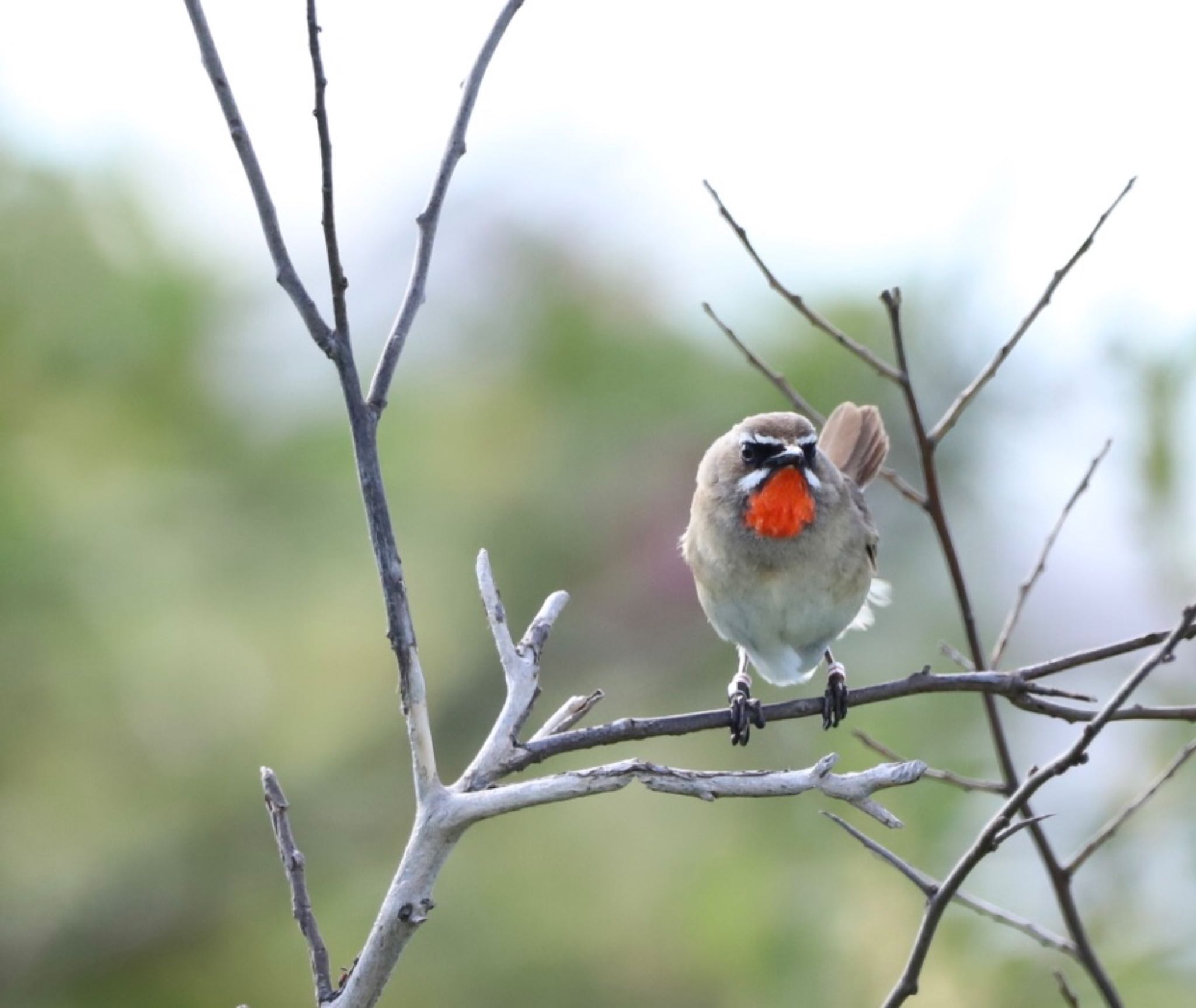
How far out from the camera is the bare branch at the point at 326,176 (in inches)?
58.3

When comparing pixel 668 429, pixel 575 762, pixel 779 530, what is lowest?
pixel 779 530

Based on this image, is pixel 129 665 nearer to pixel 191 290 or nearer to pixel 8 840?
pixel 8 840

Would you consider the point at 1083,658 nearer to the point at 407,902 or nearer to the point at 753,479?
the point at 407,902

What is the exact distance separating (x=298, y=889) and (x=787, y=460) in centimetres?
174

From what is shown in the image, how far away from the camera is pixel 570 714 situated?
1.81 meters

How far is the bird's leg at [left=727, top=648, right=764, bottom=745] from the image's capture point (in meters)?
2.01

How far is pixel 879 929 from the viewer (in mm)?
4656

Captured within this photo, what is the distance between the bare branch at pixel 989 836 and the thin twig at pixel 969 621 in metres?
0.38

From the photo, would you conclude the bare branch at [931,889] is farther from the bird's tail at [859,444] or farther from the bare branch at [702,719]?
the bird's tail at [859,444]

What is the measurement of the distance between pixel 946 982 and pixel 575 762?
1463 millimetres

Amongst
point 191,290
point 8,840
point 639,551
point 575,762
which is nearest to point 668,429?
point 639,551

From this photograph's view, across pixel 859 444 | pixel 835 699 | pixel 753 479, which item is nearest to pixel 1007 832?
pixel 835 699

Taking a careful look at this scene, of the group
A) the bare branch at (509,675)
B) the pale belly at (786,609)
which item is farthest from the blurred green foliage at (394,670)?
the bare branch at (509,675)

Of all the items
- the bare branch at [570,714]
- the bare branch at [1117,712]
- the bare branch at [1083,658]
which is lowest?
the bare branch at [1117,712]
